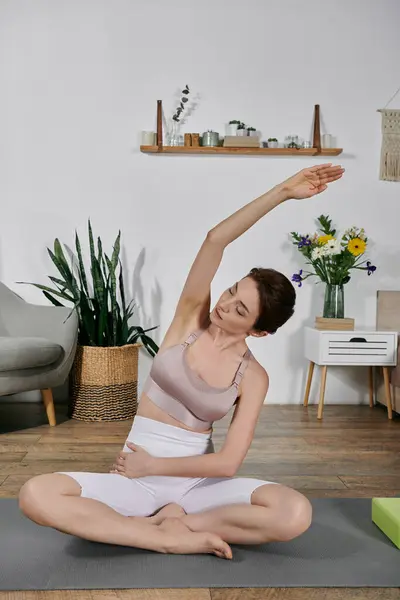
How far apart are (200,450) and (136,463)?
7.3 inches

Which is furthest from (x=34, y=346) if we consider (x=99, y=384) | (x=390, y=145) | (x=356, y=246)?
(x=390, y=145)

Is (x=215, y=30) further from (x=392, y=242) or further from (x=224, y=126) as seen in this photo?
(x=392, y=242)

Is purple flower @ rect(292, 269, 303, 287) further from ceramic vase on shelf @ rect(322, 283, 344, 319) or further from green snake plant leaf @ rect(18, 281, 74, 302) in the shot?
green snake plant leaf @ rect(18, 281, 74, 302)

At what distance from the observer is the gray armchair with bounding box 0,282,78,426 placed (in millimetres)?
3713

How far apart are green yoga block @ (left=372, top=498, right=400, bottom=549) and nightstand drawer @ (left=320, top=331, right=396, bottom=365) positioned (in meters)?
2.08

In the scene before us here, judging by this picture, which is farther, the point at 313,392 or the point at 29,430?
the point at 313,392

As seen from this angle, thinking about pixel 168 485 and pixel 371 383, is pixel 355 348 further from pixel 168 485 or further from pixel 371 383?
pixel 168 485

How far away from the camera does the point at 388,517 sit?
7.16 ft

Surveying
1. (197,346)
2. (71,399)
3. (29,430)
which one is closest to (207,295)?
(197,346)

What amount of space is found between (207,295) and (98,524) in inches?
27.0

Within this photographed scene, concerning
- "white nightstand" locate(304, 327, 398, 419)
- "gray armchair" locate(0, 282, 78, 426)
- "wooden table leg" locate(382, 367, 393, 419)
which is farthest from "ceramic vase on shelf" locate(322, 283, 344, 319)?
"gray armchair" locate(0, 282, 78, 426)

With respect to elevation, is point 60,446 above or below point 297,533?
below

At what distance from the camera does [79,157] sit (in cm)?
473

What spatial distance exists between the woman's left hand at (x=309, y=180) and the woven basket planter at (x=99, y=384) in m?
2.44
